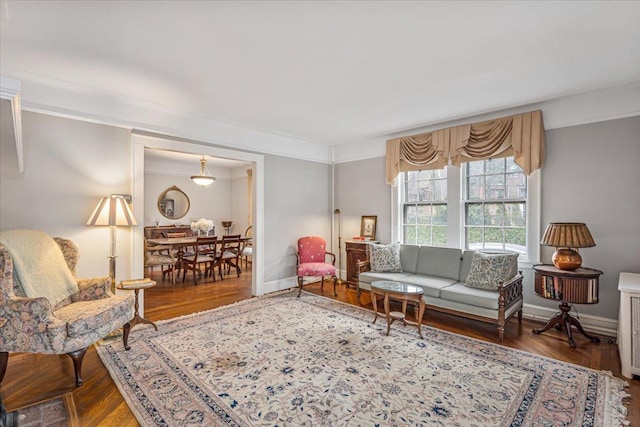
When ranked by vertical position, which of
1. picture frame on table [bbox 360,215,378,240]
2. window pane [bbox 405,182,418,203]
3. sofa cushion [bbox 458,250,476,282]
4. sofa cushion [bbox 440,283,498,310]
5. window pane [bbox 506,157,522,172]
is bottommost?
sofa cushion [bbox 440,283,498,310]

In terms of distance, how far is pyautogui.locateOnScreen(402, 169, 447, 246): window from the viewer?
15.7 feet

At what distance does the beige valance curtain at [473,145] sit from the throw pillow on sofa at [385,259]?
130cm

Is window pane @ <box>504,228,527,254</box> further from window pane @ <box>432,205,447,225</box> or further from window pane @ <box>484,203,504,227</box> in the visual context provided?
window pane @ <box>432,205,447,225</box>

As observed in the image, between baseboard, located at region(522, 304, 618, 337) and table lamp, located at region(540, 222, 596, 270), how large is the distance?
80cm

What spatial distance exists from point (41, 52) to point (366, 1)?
277 centimetres

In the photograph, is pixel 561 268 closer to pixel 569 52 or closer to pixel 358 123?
pixel 569 52

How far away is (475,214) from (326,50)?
3240 millimetres

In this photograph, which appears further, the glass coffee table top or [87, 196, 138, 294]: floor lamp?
the glass coffee table top

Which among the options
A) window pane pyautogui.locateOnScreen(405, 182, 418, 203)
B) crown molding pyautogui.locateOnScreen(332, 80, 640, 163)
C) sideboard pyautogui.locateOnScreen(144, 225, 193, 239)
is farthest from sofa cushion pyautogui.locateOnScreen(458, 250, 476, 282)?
sideboard pyautogui.locateOnScreen(144, 225, 193, 239)

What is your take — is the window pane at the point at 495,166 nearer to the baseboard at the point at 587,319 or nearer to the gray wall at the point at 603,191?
the gray wall at the point at 603,191

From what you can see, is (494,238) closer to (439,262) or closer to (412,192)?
(439,262)

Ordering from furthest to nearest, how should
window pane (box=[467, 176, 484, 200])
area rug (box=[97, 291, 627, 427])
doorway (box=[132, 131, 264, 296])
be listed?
window pane (box=[467, 176, 484, 200]) < doorway (box=[132, 131, 264, 296]) < area rug (box=[97, 291, 627, 427])

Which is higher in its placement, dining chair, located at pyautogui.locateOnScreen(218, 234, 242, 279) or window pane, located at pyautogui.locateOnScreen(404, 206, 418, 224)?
window pane, located at pyautogui.locateOnScreen(404, 206, 418, 224)

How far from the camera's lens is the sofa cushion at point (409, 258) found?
4516 millimetres
